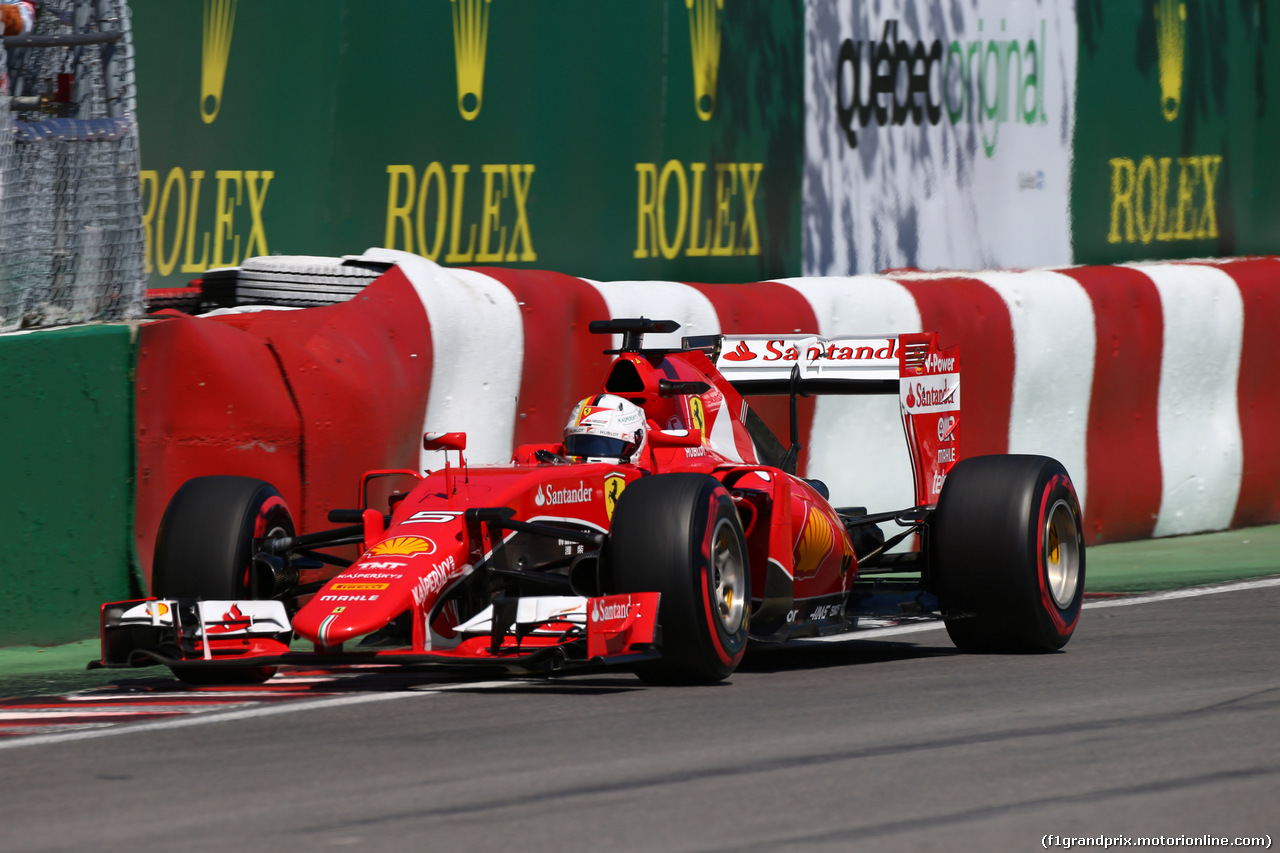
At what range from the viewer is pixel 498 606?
715 cm

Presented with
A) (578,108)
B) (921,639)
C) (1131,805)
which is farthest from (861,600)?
(578,108)

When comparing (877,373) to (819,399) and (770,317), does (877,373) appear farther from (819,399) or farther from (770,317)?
(819,399)

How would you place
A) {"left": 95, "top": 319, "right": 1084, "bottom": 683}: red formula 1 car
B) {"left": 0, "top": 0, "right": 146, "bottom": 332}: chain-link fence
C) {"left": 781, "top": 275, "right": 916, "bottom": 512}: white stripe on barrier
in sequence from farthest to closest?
{"left": 781, "top": 275, "right": 916, "bottom": 512}: white stripe on barrier < {"left": 0, "top": 0, "right": 146, "bottom": 332}: chain-link fence < {"left": 95, "top": 319, "right": 1084, "bottom": 683}: red formula 1 car

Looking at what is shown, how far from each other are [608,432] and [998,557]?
5.65 ft

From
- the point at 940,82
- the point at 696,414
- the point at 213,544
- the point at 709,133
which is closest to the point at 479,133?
the point at 709,133

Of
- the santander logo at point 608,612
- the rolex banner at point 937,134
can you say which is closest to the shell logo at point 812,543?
the santander logo at point 608,612

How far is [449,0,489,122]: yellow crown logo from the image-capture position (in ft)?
37.3

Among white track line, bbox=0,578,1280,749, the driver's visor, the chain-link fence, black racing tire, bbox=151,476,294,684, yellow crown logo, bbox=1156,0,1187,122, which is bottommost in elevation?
white track line, bbox=0,578,1280,749

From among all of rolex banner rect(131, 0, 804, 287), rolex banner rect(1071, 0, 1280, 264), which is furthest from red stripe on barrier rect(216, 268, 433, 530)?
rolex banner rect(1071, 0, 1280, 264)

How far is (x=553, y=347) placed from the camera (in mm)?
10516

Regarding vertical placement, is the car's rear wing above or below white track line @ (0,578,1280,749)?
above

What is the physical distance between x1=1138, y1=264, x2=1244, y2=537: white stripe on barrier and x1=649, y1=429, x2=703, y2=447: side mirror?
6049mm

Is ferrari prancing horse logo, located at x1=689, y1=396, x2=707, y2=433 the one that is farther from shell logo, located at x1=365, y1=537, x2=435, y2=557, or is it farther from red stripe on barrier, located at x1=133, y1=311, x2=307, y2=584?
red stripe on barrier, located at x1=133, y1=311, x2=307, y2=584

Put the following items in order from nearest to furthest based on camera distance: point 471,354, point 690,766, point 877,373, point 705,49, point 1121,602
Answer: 1. point 690,766
2. point 877,373
3. point 471,354
4. point 1121,602
5. point 705,49
